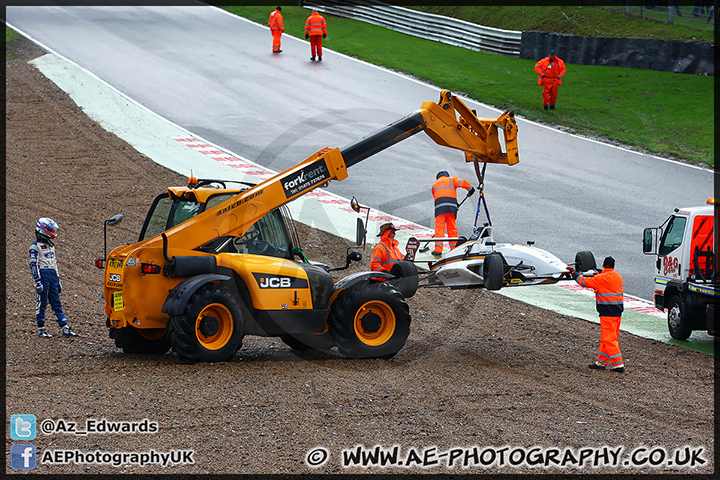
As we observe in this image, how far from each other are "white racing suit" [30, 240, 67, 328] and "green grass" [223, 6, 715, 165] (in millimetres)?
17113

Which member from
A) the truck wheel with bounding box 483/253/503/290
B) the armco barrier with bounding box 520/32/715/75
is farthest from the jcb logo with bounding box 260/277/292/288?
the armco barrier with bounding box 520/32/715/75

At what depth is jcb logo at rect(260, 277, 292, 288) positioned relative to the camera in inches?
402

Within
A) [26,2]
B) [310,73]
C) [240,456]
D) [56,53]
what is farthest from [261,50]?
[240,456]

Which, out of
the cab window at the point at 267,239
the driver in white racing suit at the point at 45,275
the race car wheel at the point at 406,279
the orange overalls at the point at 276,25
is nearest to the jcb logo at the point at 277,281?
the cab window at the point at 267,239

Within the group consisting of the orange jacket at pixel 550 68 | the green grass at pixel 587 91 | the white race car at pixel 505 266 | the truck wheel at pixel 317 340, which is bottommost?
the truck wheel at pixel 317 340

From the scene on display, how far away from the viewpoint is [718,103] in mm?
27500

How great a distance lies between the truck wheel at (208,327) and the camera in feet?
32.0

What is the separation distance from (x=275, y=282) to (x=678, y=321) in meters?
7.28

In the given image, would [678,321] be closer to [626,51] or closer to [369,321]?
[369,321]

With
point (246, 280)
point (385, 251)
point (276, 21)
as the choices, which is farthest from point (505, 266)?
point (276, 21)

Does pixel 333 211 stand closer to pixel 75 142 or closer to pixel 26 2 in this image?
pixel 75 142

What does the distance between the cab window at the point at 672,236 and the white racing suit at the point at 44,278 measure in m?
10.4

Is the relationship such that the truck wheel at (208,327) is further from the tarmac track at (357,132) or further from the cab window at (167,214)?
the tarmac track at (357,132)

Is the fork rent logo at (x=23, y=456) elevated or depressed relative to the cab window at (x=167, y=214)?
depressed
